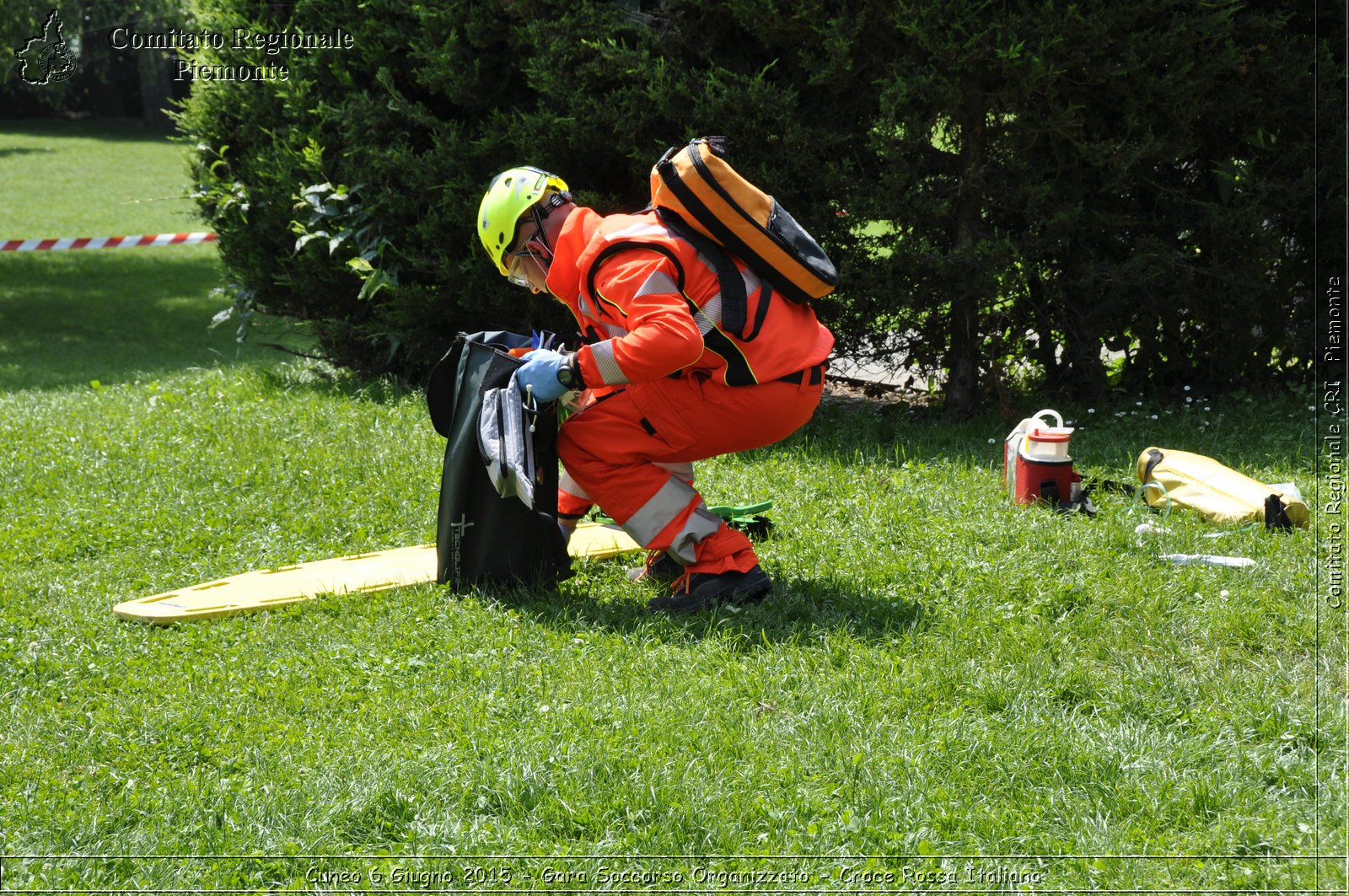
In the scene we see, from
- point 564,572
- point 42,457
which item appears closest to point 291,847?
point 564,572

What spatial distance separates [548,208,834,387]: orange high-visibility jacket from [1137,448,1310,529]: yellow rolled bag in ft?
6.06

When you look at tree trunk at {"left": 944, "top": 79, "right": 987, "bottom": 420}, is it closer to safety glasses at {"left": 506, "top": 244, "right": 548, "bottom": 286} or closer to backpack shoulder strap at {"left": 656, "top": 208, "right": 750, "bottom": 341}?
backpack shoulder strap at {"left": 656, "top": 208, "right": 750, "bottom": 341}

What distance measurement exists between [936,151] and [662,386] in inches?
119

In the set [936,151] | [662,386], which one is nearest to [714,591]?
[662,386]

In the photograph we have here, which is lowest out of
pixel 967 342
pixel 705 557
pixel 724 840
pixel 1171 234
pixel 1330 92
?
pixel 724 840

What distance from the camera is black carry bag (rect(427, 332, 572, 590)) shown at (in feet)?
14.9

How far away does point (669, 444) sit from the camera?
454 centimetres

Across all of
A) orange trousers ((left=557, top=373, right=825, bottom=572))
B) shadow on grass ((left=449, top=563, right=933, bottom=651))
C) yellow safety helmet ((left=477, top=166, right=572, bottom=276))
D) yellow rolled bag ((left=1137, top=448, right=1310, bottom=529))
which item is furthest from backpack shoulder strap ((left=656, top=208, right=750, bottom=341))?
yellow rolled bag ((left=1137, top=448, right=1310, bottom=529))

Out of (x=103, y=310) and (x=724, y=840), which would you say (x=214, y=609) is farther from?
(x=103, y=310)

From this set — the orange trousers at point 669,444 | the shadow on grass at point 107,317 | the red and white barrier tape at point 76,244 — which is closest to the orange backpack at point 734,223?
the orange trousers at point 669,444

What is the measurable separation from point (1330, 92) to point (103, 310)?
1399 centimetres

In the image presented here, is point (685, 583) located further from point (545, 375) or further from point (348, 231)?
point (348, 231)

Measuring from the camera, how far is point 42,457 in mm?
6852

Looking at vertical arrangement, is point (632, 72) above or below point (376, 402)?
above
